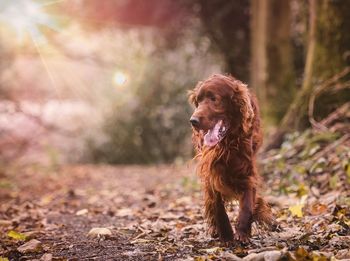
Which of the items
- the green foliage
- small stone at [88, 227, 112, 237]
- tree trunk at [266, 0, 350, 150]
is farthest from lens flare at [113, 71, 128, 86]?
small stone at [88, 227, 112, 237]

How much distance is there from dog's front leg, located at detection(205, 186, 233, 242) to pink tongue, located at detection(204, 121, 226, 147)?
36 centimetres

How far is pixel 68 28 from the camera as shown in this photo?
1345 centimetres

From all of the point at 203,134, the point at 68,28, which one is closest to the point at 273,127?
the point at 203,134

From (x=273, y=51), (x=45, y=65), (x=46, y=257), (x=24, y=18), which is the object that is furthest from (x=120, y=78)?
(x=46, y=257)

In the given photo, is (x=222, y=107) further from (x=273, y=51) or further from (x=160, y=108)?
(x=160, y=108)

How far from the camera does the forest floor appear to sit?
337cm

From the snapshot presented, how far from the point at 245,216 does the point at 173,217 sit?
139 cm

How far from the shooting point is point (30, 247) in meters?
3.58

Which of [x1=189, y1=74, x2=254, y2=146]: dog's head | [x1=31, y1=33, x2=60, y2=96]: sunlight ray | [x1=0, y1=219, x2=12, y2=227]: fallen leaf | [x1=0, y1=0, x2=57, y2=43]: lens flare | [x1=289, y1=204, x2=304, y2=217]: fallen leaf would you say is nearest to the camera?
[x1=189, y1=74, x2=254, y2=146]: dog's head

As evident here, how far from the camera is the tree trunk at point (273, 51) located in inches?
372

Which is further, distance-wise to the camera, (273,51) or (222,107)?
(273,51)

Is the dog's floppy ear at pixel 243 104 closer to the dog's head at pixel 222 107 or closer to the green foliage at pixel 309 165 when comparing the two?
the dog's head at pixel 222 107

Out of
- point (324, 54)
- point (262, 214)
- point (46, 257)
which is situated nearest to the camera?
point (46, 257)

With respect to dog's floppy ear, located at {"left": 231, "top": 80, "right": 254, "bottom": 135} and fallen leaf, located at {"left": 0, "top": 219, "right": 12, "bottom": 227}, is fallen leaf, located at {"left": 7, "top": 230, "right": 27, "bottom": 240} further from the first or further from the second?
dog's floppy ear, located at {"left": 231, "top": 80, "right": 254, "bottom": 135}
